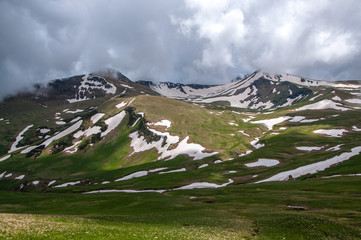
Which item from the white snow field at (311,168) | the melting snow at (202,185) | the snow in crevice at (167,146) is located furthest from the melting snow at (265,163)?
the snow in crevice at (167,146)

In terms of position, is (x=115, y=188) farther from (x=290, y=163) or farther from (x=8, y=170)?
(x=8, y=170)

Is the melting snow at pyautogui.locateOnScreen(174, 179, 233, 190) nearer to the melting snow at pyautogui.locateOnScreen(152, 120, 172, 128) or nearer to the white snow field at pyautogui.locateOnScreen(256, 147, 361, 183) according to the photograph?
the white snow field at pyautogui.locateOnScreen(256, 147, 361, 183)

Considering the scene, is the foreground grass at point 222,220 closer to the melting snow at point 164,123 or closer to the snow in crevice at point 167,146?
the snow in crevice at point 167,146

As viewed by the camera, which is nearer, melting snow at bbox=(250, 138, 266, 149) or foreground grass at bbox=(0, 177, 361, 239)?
foreground grass at bbox=(0, 177, 361, 239)

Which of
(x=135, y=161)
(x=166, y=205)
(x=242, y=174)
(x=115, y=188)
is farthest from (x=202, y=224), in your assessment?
(x=135, y=161)

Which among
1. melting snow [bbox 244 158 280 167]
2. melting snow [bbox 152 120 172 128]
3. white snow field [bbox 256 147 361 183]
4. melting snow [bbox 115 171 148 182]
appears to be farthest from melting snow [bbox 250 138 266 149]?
melting snow [bbox 115 171 148 182]

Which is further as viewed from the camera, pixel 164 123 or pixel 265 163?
pixel 164 123

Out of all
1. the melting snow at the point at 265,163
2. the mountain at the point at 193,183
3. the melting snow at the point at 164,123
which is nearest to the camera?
the mountain at the point at 193,183

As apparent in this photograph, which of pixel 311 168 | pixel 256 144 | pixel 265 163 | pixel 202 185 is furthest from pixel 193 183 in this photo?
pixel 256 144

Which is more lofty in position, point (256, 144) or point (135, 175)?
point (256, 144)

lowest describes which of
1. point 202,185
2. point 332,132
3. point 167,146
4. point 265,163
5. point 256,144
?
point 202,185

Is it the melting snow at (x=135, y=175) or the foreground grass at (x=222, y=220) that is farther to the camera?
the melting snow at (x=135, y=175)

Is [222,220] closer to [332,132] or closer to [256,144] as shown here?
[256,144]

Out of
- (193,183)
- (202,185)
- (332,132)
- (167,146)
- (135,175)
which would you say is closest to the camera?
(202,185)
